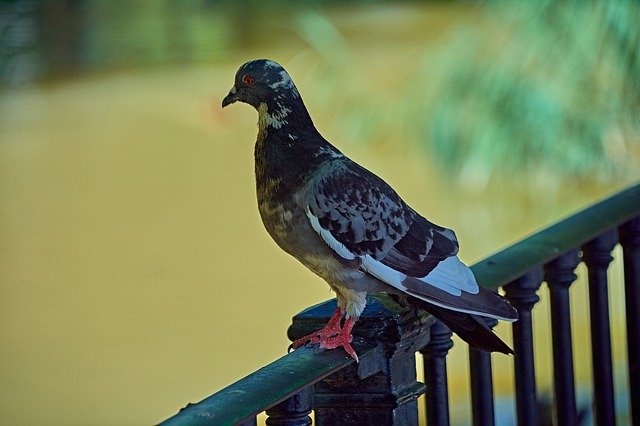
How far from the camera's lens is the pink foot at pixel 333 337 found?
59.1 inches

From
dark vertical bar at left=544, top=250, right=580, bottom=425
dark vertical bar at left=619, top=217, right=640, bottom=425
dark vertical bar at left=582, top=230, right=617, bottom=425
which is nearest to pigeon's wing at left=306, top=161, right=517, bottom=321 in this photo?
dark vertical bar at left=544, top=250, right=580, bottom=425

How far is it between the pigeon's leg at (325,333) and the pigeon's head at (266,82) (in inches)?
12.6

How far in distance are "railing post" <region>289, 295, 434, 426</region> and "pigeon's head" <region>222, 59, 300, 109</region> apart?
347mm

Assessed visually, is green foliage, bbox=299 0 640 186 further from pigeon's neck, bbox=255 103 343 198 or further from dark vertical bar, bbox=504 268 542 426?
pigeon's neck, bbox=255 103 343 198

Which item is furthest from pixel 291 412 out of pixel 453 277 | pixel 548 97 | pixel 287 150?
pixel 548 97

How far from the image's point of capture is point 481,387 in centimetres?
178

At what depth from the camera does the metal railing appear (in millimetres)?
1370

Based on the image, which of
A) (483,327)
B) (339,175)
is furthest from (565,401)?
(339,175)

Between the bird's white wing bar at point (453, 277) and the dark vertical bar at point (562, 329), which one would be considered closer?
the bird's white wing bar at point (453, 277)

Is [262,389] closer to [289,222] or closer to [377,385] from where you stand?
[377,385]

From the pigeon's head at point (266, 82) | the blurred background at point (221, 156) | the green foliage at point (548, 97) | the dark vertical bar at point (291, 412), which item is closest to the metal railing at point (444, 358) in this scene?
the dark vertical bar at point (291, 412)

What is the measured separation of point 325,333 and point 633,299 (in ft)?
2.50

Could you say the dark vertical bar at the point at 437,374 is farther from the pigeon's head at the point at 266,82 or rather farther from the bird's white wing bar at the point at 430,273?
the pigeon's head at the point at 266,82

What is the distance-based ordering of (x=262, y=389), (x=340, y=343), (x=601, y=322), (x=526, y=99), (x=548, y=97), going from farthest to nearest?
(x=526, y=99)
(x=548, y=97)
(x=601, y=322)
(x=340, y=343)
(x=262, y=389)
